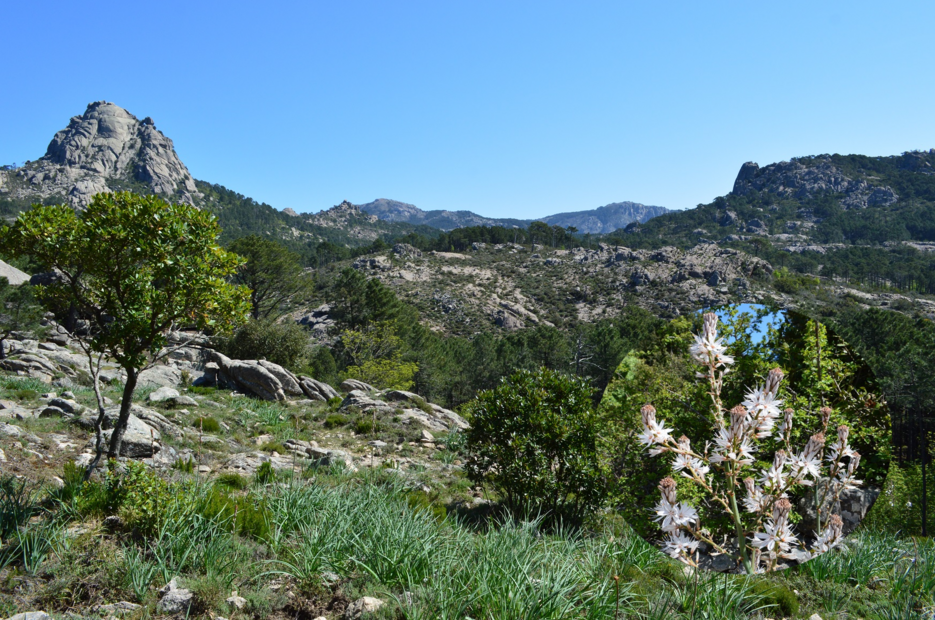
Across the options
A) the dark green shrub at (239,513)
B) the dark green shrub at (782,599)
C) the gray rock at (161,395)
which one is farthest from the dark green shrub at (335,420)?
the dark green shrub at (782,599)

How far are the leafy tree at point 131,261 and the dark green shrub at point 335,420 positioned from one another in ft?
27.1

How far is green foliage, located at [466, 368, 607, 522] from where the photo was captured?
6.99m

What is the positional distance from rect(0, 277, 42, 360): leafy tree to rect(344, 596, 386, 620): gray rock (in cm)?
2748

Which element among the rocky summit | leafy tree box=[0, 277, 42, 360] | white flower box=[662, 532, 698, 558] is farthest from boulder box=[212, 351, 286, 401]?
the rocky summit

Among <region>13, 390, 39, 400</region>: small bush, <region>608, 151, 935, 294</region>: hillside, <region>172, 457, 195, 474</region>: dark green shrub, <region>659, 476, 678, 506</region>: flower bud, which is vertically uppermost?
<region>608, 151, 935, 294</region>: hillside

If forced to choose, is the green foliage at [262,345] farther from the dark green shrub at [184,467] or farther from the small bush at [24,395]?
the dark green shrub at [184,467]

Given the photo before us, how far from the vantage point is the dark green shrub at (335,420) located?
14219 mm

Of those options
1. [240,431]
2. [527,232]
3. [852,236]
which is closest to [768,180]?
[852,236]

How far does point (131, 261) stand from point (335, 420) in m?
9.24

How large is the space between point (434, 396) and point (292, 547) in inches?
1547

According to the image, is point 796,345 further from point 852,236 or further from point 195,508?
point 852,236

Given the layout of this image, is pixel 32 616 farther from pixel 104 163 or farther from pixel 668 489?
pixel 104 163

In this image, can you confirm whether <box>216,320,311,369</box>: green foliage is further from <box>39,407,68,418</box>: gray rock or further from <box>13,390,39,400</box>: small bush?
<box>39,407,68,418</box>: gray rock

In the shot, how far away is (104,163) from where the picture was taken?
152 metres
